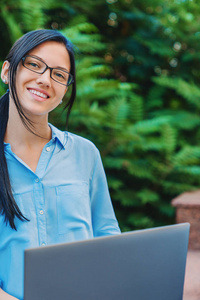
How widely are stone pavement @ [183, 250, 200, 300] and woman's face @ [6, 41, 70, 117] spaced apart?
130 centimetres

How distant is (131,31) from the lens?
151 inches

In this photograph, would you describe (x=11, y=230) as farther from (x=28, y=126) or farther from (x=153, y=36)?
(x=153, y=36)

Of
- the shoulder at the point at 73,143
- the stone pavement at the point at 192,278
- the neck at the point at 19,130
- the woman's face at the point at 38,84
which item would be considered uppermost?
the woman's face at the point at 38,84

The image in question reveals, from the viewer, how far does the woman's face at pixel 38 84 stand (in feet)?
3.29

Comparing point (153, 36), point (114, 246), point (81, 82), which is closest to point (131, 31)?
point (153, 36)

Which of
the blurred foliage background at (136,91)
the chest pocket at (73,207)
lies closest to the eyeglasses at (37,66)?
the chest pocket at (73,207)

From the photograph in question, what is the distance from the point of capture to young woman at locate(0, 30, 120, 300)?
3.19ft

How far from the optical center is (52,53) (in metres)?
1.02

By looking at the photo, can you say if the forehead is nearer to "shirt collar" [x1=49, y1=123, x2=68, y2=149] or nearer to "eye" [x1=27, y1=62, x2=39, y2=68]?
"eye" [x1=27, y1=62, x2=39, y2=68]

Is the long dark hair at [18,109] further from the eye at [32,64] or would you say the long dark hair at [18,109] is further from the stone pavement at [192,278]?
the stone pavement at [192,278]

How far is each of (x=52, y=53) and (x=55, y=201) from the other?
0.41m

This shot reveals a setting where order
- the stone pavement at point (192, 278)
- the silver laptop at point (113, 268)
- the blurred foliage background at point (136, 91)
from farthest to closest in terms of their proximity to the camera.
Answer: the blurred foliage background at point (136, 91) → the stone pavement at point (192, 278) → the silver laptop at point (113, 268)

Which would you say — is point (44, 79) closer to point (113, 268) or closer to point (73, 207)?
point (73, 207)

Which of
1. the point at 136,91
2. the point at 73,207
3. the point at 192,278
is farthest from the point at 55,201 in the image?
the point at 136,91
